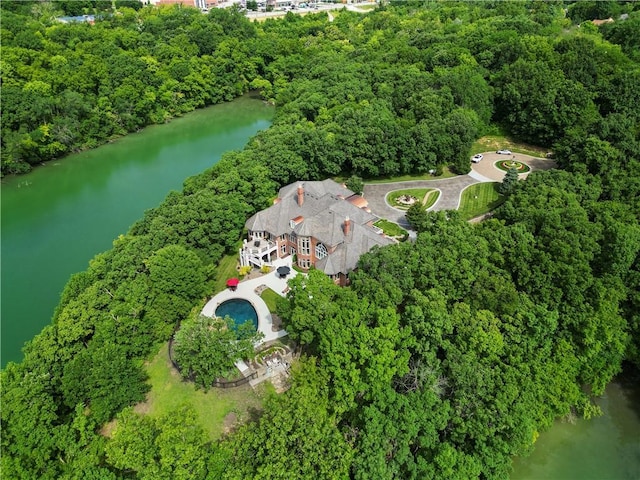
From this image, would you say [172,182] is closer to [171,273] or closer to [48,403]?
[171,273]

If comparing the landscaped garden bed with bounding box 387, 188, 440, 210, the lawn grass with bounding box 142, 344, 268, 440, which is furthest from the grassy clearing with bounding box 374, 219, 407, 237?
the lawn grass with bounding box 142, 344, 268, 440

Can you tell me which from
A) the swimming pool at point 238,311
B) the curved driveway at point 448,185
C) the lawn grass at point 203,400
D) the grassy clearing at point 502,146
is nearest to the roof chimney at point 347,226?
the curved driveway at point 448,185

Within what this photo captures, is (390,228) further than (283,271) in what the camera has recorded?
A: Yes

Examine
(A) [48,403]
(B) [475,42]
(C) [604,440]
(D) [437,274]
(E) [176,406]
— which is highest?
(B) [475,42]

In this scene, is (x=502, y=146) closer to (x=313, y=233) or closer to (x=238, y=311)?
(x=313, y=233)

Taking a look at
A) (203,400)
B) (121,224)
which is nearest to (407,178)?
(121,224)

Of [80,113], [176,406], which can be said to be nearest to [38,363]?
[176,406]
